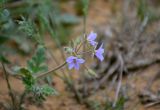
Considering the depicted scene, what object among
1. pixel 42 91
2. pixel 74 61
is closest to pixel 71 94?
pixel 42 91

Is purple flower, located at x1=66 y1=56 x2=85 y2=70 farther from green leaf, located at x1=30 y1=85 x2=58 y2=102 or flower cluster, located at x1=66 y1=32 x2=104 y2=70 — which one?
green leaf, located at x1=30 y1=85 x2=58 y2=102

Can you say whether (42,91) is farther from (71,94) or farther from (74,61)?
(71,94)

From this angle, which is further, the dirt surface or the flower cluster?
the dirt surface

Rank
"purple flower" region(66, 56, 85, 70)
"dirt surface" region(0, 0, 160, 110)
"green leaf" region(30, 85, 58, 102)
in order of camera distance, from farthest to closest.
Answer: "dirt surface" region(0, 0, 160, 110) → "green leaf" region(30, 85, 58, 102) → "purple flower" region(66, 56, 85, 70)

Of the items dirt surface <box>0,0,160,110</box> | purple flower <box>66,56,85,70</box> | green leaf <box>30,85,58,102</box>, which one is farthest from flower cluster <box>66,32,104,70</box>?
dirt surface <box>0,0,160,110</box>

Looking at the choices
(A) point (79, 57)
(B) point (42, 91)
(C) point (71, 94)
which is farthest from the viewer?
(C) point (71, 94)

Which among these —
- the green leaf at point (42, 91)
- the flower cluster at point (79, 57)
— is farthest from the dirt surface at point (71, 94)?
the flower cluster at point (79, 57)

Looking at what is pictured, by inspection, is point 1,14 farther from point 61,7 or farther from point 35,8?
point 61,7

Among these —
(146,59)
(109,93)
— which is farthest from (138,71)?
(109,93)

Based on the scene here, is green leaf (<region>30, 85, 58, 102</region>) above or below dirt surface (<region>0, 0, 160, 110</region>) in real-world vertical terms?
above

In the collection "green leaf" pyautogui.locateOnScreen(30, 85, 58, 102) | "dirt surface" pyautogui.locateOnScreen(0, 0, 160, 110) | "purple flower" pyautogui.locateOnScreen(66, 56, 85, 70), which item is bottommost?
"dirt surface" pyautogui.locateOnScreen(0, 0, 160, 110)
